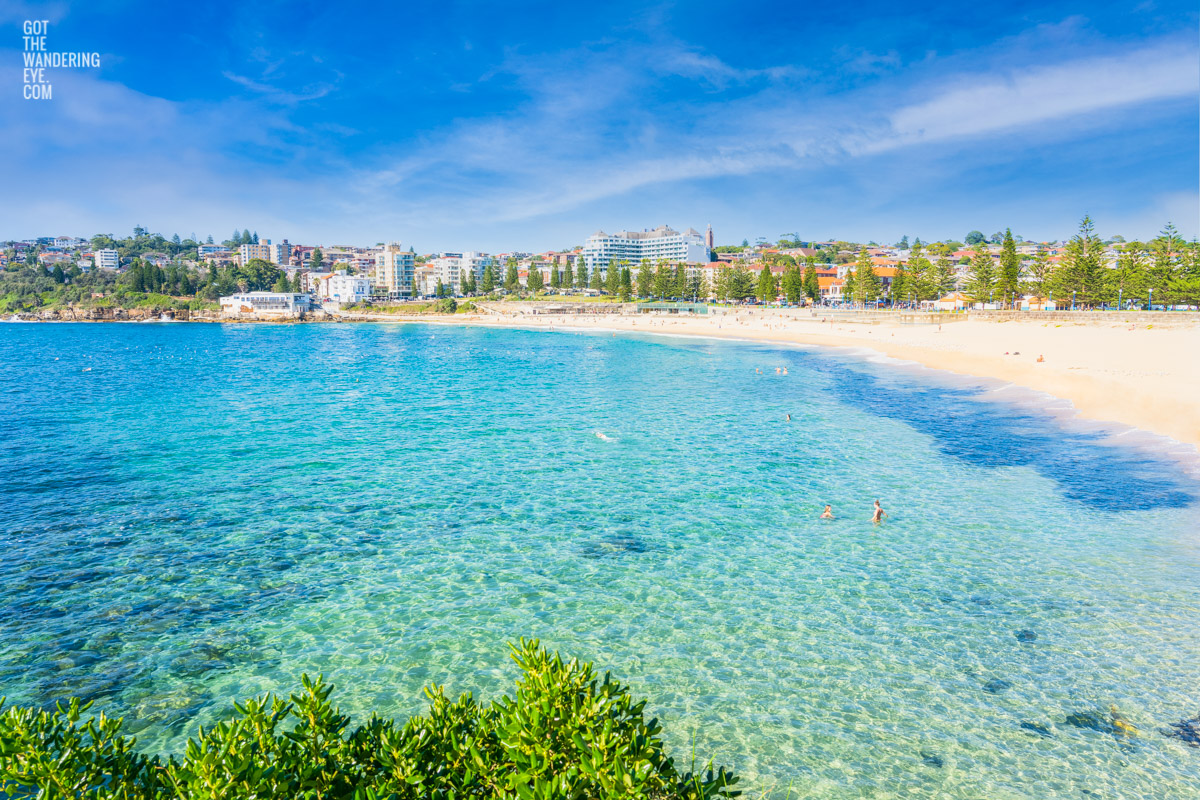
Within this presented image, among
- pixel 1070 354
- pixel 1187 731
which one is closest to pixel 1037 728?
pixel 1187 731

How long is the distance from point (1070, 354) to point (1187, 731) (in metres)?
46.5

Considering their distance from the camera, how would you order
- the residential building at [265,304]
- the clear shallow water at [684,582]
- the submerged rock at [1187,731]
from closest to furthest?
1. the submerged rock at [1187,731]
2. the clear shallow water at [684,582]
3. the residential building at [265,304]

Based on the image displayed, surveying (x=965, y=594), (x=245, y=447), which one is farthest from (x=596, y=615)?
(x=245, y=447)

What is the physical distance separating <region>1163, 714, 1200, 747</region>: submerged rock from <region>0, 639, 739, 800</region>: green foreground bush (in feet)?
26.5

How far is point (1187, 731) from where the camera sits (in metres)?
8.59

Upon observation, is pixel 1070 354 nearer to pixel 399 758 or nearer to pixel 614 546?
pixel 614 546

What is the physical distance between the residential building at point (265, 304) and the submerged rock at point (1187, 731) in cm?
19000

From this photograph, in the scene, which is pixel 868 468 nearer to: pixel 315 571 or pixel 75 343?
pixel 315 571

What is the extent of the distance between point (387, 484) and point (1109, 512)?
68.5 ft

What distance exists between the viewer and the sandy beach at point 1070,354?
2880cm

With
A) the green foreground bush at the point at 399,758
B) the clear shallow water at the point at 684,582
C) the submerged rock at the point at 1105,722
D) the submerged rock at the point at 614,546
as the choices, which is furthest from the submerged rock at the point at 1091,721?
the submerged rock at the point at 614,546

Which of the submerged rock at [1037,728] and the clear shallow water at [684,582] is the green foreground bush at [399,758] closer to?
the clear shallow water at [684,582]

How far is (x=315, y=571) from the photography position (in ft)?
45.6

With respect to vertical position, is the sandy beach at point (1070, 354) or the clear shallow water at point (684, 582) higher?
the sandy beach at point (1070, 354)
